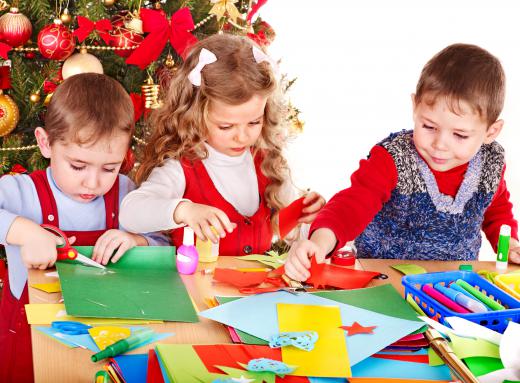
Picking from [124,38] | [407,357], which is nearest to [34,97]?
[124,38]

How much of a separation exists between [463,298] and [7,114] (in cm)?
144

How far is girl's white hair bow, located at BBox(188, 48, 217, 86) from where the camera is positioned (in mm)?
1701

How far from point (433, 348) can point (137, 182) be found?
0.88 metres

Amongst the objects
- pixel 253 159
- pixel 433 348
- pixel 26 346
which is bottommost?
pixel 26 346

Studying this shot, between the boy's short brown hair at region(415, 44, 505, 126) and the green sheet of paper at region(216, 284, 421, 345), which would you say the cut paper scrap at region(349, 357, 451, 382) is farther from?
the boy's short brown hair at region(415, 44, 505, 126)

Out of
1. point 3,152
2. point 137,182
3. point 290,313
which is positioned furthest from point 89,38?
point 290,313

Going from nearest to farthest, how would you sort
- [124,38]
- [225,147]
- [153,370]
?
[153,370] < [225,147] < [124,38]

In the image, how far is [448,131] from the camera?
157 centimetres

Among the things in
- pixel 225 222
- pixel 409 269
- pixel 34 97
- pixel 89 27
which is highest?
pixel 89 27

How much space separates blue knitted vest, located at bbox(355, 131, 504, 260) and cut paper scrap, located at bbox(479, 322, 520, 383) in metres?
0.62

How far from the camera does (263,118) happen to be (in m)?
1.81

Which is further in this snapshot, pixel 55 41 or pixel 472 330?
pixel 55 41

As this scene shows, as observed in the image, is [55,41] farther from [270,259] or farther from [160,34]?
[270,259]

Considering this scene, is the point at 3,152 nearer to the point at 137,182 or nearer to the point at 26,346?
the point at 137,182
